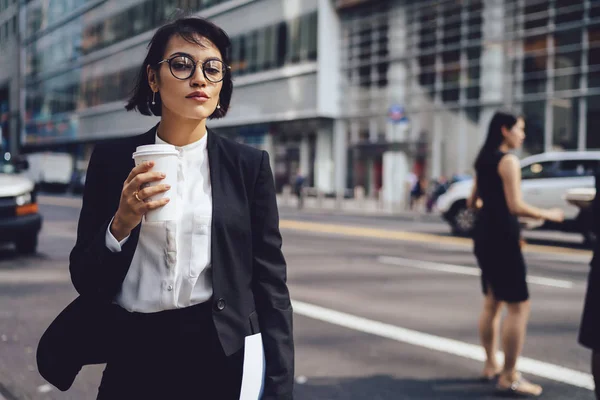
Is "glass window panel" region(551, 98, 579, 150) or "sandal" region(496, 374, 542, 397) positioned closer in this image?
"sandal" region(496, 374, 542, 397)

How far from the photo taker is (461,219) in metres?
14.5

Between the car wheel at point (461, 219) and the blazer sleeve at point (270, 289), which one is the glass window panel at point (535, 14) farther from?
the blazer sleeve at point (270, 289)

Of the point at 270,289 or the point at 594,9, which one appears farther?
the point at 594,9

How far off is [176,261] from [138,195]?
9.7 inches

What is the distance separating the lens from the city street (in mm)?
4285

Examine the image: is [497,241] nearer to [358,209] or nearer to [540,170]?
[540,170]

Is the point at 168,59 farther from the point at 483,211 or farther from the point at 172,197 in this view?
the point at 483,211

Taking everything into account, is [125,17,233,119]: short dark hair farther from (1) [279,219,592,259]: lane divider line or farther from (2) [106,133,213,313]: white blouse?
(1) [279,219,592,259]: lane divider line

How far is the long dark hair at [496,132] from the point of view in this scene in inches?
163

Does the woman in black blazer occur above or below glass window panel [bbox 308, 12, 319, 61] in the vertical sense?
below

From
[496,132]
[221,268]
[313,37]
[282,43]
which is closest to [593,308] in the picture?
[496,132]

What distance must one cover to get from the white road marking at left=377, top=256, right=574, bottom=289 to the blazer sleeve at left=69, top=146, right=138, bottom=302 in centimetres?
733

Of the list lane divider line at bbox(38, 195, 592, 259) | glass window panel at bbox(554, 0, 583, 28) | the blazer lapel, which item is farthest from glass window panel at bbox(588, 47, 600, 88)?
the blazer lapel

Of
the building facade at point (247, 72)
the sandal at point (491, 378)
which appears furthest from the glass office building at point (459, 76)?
the sandal at point (491, 378)
